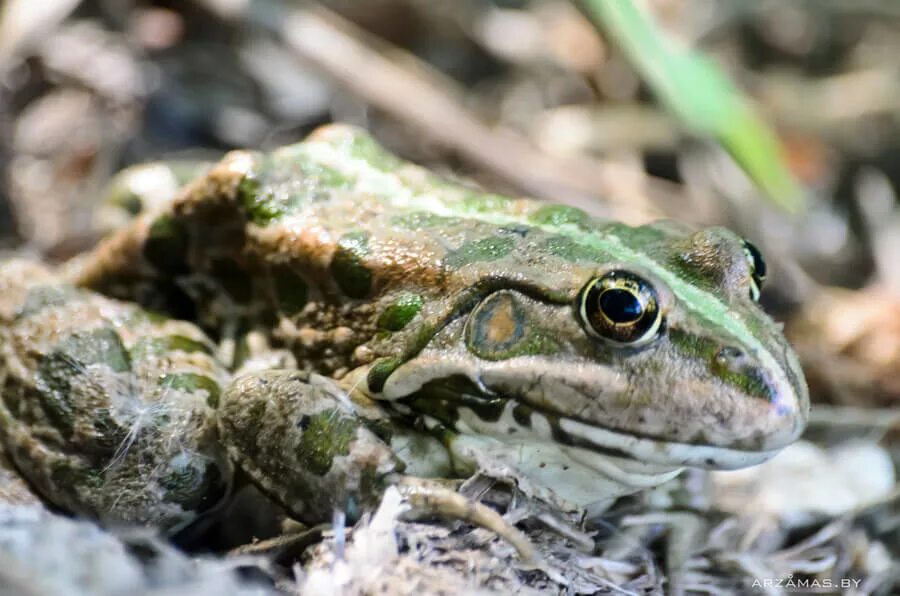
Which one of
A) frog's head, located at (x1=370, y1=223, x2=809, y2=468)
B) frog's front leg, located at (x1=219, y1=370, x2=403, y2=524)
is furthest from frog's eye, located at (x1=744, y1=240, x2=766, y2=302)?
frog's front leg, located at (x1=219, y1=370, x2=403, y2=524)

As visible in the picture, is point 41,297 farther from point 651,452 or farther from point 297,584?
point 651,452

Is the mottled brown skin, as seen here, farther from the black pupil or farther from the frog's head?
the black pupil

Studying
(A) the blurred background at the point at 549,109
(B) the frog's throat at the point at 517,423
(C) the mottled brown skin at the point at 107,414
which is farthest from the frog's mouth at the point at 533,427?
(A) the blurred background at the point at 549,109

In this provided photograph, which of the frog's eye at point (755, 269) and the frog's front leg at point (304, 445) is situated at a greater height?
the frog's eye at point (755, 269)

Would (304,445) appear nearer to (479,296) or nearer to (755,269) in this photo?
(479,296)

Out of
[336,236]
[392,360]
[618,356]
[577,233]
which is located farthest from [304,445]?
[577,233]

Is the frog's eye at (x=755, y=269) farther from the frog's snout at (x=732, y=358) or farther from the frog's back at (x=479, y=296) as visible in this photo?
the frog's snout at (x=732, y=358)

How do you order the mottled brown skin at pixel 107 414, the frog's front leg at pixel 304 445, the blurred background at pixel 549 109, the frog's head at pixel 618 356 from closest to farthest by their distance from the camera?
the frog's head at pixel 618 356 < the frog's front leg at pixel 304 445 < the mottled brown skin at pixel 107 414 < the blurred background at pixel 549 109
